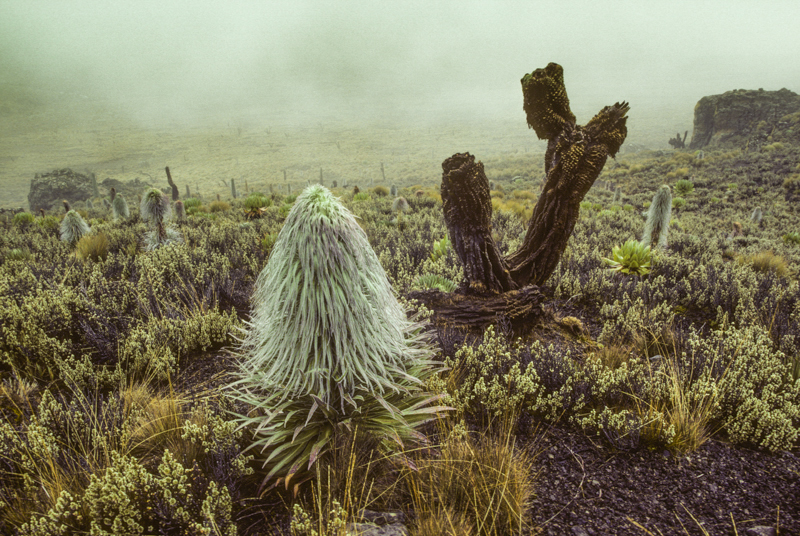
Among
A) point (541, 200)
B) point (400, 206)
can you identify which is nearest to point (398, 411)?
point (541, 200)

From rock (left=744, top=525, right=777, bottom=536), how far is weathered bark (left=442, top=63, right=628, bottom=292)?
2.39 m

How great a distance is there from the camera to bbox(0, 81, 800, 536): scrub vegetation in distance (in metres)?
1.71

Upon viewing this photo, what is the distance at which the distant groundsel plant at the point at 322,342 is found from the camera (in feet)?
5.86

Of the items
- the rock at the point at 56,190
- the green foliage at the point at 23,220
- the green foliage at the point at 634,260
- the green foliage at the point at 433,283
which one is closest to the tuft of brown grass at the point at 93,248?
the green foliage at the point at 433,283

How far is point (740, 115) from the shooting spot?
40.3 metres

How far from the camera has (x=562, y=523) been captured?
1.76 meters

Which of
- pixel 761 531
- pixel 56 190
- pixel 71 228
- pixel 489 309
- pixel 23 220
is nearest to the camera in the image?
pixel 761 531

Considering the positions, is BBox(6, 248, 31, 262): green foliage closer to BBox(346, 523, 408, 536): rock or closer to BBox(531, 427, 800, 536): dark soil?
BBox(346, 523, 408, 536): rock

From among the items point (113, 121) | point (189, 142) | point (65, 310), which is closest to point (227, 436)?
point (65, 310)

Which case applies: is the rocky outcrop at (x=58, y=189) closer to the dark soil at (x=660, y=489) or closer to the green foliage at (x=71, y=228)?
the green foliage at (x=71, y=228)

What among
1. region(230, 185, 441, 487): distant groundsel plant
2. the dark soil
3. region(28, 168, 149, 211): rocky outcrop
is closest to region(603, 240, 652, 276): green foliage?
the dark soil

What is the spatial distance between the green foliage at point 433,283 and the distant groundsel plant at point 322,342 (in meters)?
2.38

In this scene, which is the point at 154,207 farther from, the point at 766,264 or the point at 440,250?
the point at 766,264

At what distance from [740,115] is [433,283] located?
2126 inches
